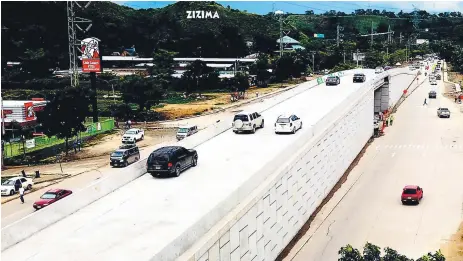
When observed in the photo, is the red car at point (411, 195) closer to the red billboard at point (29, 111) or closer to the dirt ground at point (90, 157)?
the dirt ground at point (90, 157)

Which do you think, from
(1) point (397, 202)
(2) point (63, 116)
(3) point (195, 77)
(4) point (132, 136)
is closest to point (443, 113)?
(4) point (132, 136)

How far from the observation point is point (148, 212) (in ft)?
80.1

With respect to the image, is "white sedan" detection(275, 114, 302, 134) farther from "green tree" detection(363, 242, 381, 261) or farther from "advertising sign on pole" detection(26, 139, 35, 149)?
"advertising sign on pole" detection(26, 139, 35, 149)

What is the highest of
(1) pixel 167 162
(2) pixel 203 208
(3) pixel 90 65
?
(3) pixel 90 65

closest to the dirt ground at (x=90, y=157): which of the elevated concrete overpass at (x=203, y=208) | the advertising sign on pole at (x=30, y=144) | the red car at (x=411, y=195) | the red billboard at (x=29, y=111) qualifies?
the advertising sign on pole at (x=30, y=144)

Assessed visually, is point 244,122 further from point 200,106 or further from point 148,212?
point 200,106

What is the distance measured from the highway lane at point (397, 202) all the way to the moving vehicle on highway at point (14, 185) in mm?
23805

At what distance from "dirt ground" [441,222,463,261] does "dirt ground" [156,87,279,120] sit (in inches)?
2210

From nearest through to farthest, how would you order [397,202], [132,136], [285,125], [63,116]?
[285,125]
[397,202]
[63,116]
[132,136]

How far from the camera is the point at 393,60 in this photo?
557 ft

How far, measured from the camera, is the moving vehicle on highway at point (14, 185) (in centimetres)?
4525

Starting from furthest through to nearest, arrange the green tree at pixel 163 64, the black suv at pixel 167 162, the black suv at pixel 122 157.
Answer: the green tree at pixel 163 64, the black suv at pixel 122 157, the black suv at pixel 167 162

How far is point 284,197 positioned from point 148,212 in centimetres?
958

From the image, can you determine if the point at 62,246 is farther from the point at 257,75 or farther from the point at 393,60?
the point at 393,60
